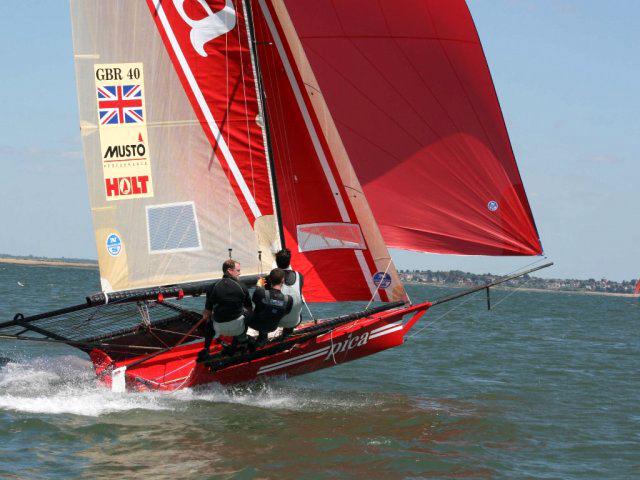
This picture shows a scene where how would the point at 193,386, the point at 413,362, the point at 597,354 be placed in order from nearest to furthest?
the point at 193,386 < the point at 413,362 < the point at 597,354

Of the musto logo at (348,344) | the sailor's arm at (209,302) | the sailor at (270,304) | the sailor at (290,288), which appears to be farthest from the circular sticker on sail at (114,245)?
the musto logo at (348,344)

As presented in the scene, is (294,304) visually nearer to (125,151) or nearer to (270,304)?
(270,304)

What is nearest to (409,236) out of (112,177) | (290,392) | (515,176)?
(515,176)

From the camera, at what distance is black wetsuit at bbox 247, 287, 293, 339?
10.5 metres

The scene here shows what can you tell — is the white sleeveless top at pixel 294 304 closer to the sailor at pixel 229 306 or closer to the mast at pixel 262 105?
the sailor at pixel 229 306

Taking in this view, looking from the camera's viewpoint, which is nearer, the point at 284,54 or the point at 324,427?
the point at 324,427

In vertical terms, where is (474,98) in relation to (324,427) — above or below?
above

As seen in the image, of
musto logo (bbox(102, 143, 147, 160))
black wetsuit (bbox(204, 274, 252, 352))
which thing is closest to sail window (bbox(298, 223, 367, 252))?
black wetsuit (bbox(204, 274, 252, 352))

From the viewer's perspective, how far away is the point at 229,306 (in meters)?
10.5

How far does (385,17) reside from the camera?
1152 cm

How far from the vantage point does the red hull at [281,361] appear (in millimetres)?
11047

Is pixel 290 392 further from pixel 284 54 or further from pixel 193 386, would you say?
pixel 284 54

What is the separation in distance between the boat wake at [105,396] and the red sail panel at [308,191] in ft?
4.41

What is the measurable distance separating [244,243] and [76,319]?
2.43 m
